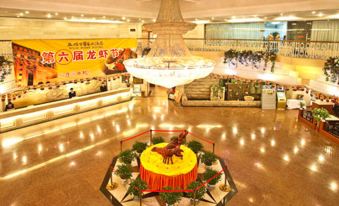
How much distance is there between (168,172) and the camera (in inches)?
252

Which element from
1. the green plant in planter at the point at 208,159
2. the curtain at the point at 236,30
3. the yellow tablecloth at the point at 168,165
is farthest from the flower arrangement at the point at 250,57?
the yellow tablecloth at the point at 168,165

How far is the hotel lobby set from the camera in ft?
21.0

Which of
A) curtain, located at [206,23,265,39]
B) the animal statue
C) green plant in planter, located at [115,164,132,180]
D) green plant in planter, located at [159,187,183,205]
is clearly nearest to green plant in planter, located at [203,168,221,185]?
the animal statue

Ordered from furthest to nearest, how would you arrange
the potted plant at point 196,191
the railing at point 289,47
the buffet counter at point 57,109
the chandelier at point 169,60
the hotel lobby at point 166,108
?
the buffet counter at point 57,109
the railing at point 289,47
the hotel lobby at point 166,108
the potted plant at point 196,191
the chandelier at point 169,60

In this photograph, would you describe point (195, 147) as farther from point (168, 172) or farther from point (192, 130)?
point (192, 130)

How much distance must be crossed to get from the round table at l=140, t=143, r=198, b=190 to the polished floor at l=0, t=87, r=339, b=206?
1223mm

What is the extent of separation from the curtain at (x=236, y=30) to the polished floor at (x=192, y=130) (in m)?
5.38

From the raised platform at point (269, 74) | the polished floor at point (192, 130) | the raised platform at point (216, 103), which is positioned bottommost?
the polished floor at point (192, 130)

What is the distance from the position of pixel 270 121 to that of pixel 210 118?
9.47 feet

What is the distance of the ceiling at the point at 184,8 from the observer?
7535 mm

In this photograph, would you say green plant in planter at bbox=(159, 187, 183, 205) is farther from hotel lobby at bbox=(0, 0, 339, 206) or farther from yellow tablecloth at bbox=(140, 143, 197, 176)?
yellow tablecloth at bbox=(140, 143, 197, 176)

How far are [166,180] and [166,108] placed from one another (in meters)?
7.87

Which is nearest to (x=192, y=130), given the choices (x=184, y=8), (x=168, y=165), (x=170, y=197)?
(x=168, y=165)

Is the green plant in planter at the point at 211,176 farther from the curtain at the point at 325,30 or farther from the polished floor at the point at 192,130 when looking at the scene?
the curtain at the point at 325,30
